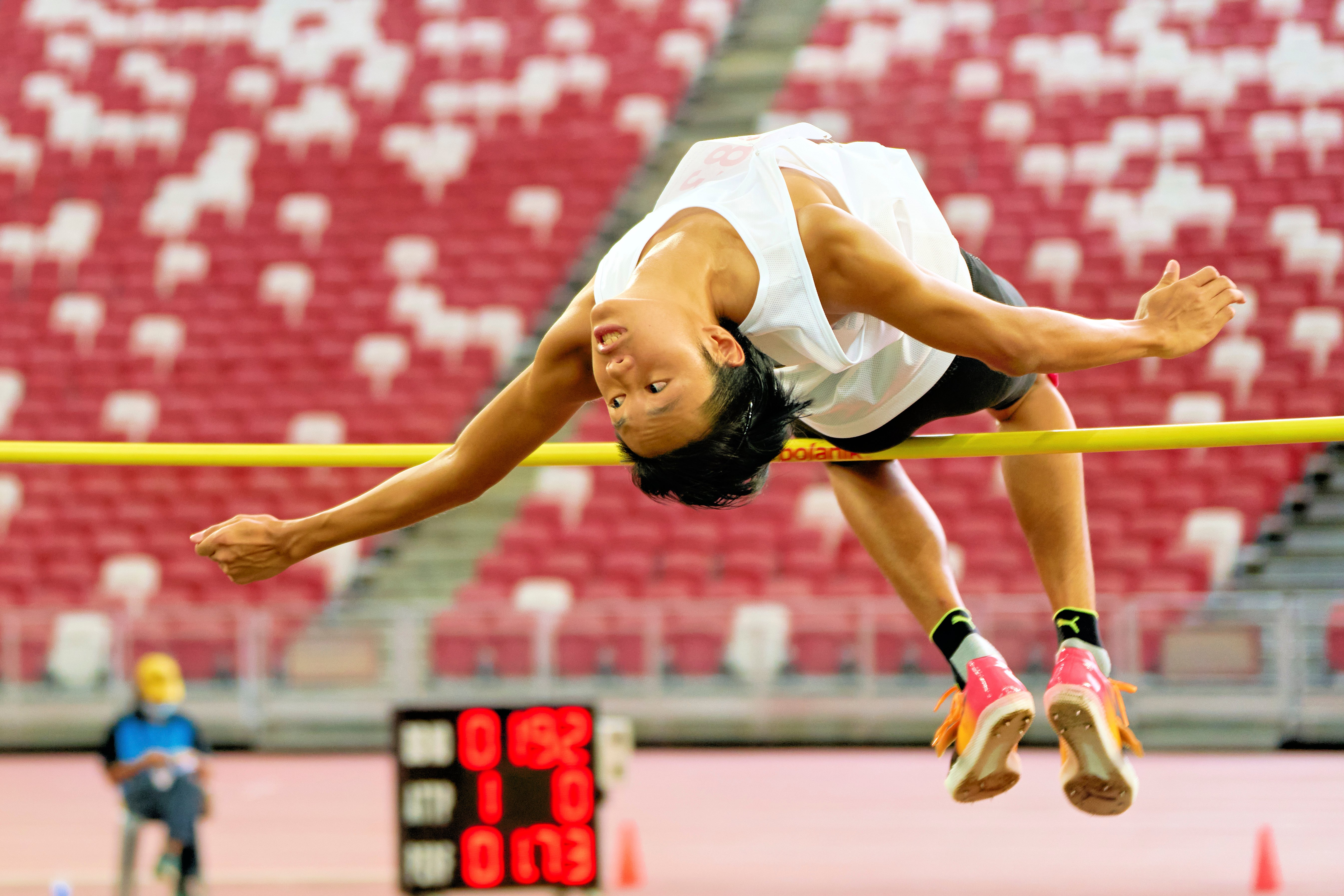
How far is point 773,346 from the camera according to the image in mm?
2135

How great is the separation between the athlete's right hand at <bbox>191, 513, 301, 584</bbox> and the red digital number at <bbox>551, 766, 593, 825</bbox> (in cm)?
238

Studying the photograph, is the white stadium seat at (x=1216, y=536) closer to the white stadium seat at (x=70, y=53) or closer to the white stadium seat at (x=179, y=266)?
the white stadium seat at (x=179, y=266)

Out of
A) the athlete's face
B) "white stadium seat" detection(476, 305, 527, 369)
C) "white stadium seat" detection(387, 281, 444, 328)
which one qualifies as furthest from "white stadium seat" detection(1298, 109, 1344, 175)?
the athlete's face

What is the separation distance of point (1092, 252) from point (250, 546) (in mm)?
8056

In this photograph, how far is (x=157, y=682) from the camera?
5.70 m

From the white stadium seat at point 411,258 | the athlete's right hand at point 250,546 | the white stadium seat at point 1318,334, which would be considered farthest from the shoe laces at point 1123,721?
the white stadium seat at point 411,258

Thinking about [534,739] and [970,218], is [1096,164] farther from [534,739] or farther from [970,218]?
[534,739]

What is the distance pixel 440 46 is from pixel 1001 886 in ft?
30.2

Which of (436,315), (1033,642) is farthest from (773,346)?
(436,315)

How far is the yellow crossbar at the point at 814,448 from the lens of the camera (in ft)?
8.18

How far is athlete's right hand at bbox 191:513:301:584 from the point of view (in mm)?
2621

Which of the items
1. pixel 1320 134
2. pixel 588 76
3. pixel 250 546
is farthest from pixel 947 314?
pixel 588 76

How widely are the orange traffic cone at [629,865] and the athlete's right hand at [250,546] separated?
3.66 m

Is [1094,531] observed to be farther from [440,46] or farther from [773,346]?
[440,46]
